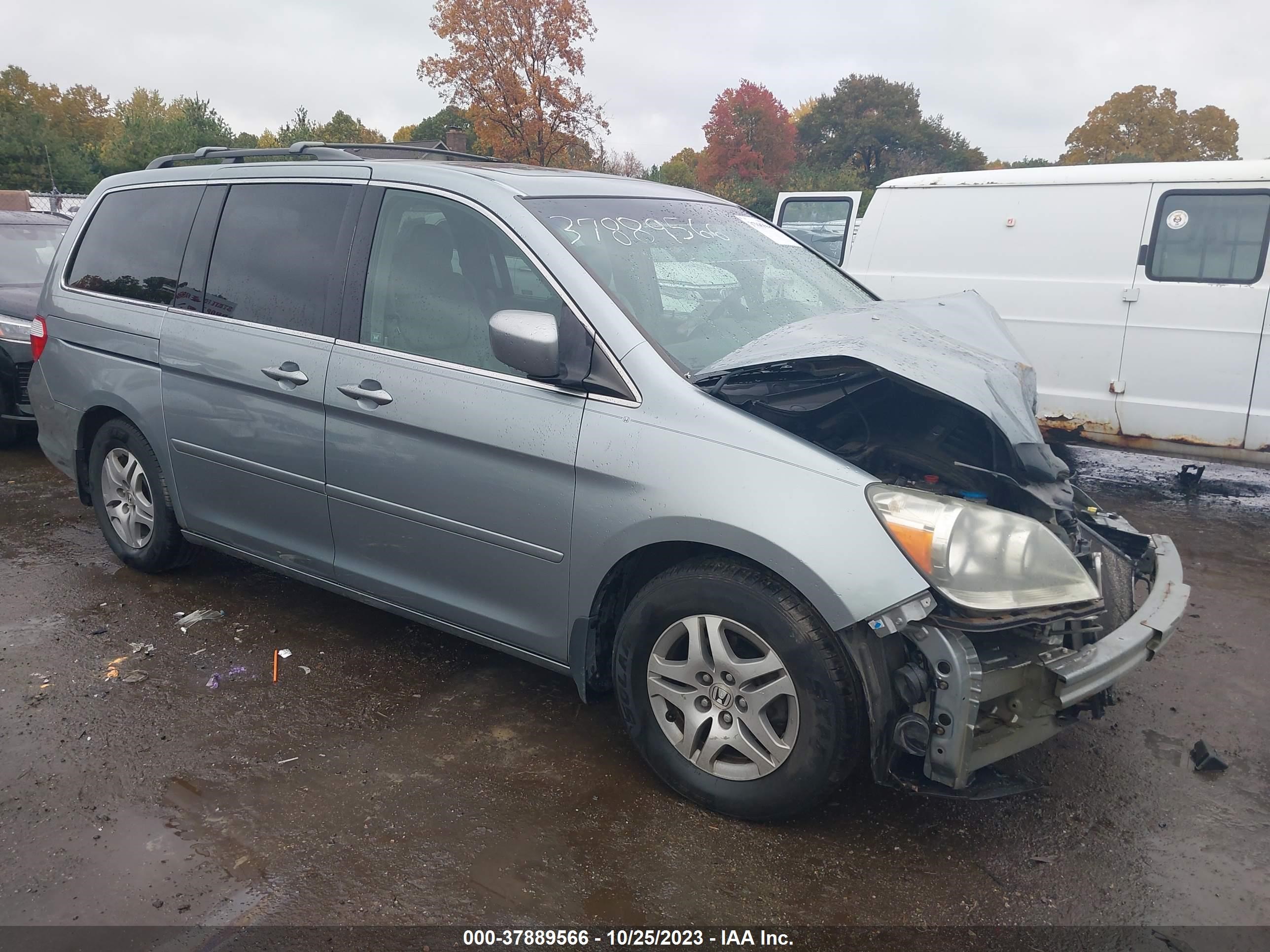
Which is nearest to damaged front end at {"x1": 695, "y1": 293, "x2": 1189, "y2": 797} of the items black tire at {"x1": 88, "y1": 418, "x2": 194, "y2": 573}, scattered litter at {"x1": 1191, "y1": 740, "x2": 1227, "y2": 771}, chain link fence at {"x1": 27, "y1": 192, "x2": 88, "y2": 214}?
scattered litter at {"x1": 1191, "y1": 740, "x2": 1227, "y2": 771}

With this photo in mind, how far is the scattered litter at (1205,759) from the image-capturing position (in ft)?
10.3

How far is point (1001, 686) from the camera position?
2451 mm

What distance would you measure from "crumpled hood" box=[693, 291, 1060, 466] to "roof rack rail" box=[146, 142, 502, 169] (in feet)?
5.40

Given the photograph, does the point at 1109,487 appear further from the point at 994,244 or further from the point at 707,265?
the point at 707,265

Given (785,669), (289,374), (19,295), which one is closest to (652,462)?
(785,669)

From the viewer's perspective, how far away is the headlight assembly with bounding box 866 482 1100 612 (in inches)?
95.7

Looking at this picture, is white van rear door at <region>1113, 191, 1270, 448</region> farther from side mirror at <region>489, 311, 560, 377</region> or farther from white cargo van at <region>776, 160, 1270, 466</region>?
side mirror at <region>489, 311, 560, 377</region>

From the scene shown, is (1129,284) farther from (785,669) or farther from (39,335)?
(39,335)

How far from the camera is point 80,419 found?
4.62 m

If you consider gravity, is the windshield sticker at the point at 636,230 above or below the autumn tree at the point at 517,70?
below

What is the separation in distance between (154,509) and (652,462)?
290cm

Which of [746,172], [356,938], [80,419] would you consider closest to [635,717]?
[356,938]

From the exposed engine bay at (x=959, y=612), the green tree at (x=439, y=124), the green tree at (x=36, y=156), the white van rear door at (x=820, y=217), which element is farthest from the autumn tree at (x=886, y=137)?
the exposed engine bay at (x=959, y=612)

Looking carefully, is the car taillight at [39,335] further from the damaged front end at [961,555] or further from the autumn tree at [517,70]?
the autumn tree at [517,70]
